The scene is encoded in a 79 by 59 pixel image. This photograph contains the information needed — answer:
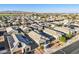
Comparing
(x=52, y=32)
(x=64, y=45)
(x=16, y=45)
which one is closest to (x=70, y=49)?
(x=64, y=45)

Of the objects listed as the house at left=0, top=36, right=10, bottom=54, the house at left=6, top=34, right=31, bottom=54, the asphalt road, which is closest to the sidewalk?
the asphalt road

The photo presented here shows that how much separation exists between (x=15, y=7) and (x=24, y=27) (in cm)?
24

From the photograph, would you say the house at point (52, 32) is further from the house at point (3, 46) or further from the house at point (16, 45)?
the house at point (3, 46)

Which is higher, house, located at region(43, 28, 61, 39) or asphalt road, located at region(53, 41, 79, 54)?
house, located at region(43, 28, 61, 39)

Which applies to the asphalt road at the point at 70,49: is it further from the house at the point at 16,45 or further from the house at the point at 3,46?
the house at the point at 3,46

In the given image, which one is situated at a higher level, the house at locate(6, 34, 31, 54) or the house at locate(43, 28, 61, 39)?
the house at locate(43, 28, 61, 39)

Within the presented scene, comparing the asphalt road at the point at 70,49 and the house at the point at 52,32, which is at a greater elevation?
the house at the point at 52,32

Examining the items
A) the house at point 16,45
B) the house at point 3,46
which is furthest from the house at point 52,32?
the house at point 3,46

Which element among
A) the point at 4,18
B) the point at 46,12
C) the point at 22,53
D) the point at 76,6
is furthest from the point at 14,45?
the point at 76,6

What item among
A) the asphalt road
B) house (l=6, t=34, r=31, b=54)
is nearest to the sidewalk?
the asphalt road

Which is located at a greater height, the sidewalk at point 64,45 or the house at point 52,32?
the house at point 52,32

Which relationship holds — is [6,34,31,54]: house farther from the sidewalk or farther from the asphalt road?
the asphalt road

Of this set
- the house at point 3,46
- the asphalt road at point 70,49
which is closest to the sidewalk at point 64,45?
the asphalt road at point 70,49

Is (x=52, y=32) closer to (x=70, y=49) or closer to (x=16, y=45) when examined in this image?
(x=70, y=49)
